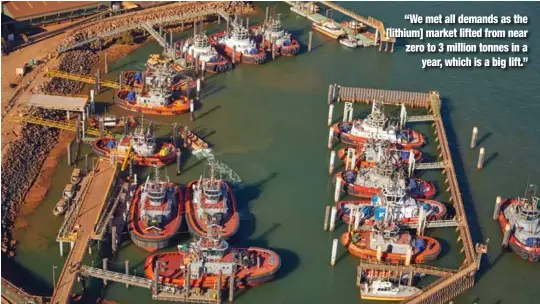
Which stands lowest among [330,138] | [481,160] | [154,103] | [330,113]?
[481,160]

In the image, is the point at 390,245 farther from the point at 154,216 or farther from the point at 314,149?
the point at 314,149

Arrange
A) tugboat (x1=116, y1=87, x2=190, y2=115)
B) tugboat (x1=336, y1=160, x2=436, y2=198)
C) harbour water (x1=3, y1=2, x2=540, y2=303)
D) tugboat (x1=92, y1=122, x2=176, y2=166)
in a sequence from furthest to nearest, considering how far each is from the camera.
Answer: tugboat (x1=116, y1=87, x2=190, y2=115) < tugboat (x1=92, y1=122, x2=176, y2=166) < tugboat (x1=336, y1=160, x2=436, y2=198) < harbour water (x1=3, y1=2, x2=540, y2=303)

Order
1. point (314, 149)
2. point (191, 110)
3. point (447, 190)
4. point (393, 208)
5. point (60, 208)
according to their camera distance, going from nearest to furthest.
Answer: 1. point (393, 208)
2. point (60, 208)
3. point (447, 190)
4. point (314, 149)
5. point (191, 110)

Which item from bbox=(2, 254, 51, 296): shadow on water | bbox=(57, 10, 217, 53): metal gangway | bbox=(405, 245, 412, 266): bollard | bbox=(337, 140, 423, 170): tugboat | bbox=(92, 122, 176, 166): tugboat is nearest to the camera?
bbox=(2, 254, 51, 296): shadow on water

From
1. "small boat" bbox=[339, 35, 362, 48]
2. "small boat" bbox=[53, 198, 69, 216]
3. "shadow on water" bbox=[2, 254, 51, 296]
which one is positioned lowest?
"shadow on water" bbox=[2, 254, 51, 296]

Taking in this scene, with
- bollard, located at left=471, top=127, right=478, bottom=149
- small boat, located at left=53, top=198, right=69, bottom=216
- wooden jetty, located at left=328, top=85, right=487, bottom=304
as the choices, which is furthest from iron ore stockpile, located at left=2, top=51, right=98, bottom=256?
bollard, located at left=471, top=127, right=478, bottom=149

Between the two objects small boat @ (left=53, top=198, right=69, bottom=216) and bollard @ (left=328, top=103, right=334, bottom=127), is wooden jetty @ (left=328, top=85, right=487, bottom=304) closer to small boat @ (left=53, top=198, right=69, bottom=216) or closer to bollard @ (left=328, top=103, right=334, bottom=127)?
bollard @ (left=328, top=103, right=334, bottom=127)

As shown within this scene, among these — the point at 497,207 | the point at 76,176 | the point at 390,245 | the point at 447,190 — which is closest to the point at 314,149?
the point at 447,190

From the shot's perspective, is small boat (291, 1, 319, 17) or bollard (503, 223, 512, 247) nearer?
bollard (503, 223, 512, 247)
